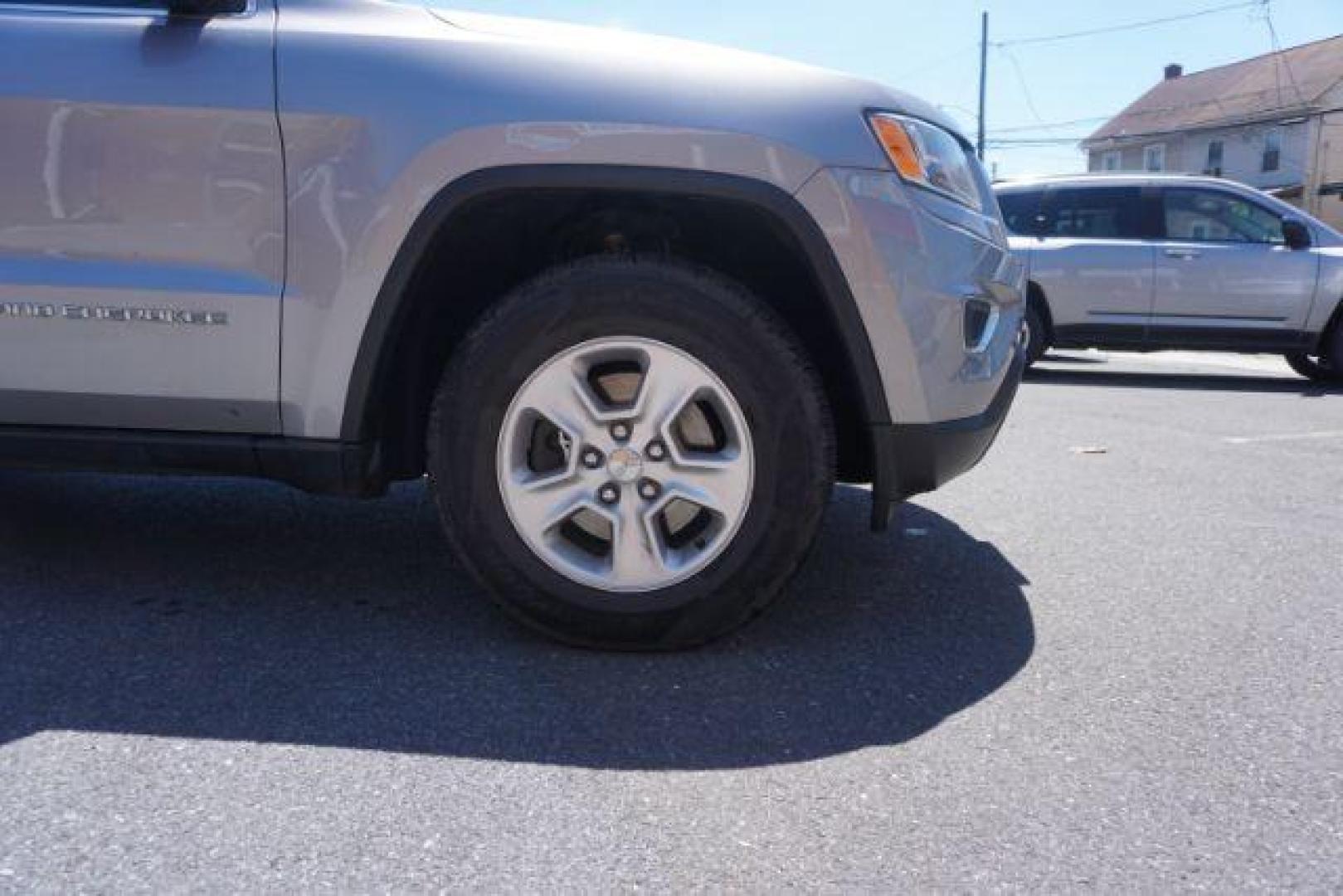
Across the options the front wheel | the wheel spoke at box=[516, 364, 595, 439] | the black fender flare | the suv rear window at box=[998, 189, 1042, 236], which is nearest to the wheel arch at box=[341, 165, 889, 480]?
the black fender flare

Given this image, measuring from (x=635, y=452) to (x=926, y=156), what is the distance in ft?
3.17

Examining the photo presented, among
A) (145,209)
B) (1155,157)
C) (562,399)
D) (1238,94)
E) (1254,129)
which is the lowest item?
(562,399)

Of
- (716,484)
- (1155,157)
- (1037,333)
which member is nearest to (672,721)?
(716,484)

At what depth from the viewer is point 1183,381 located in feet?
32.1

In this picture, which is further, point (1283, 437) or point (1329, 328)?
point (1329, 328)

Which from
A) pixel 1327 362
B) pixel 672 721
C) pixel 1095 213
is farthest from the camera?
pixel 1095 213

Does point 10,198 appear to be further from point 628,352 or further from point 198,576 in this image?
point 628,352

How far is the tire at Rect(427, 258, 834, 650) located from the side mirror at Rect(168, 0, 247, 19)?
3.10ft

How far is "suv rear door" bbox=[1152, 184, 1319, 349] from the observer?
908 cm

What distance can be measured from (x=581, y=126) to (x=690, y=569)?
1008 mm

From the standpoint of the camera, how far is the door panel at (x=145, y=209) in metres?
2.52

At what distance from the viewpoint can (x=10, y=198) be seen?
257 centimetres

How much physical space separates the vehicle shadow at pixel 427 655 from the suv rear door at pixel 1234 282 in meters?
6.48

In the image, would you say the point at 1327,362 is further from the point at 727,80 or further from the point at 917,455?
the point at 727,80
